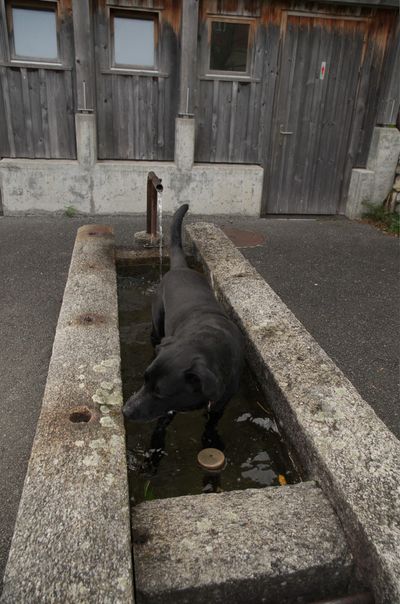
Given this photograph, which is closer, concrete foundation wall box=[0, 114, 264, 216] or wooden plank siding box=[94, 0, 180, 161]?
wooden plank siding box=[94, 0, 180, 161]

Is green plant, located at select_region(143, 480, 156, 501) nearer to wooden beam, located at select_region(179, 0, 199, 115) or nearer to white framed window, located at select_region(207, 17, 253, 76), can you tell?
Answer: wooden beam, located at select_region(179, 0, 199, 115)

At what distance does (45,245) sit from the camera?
6.29m

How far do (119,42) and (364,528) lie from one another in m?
7.25

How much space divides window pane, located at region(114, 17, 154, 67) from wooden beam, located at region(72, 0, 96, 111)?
430 millimetres

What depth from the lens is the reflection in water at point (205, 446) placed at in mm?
2521

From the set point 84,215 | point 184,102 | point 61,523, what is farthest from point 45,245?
point 61,523

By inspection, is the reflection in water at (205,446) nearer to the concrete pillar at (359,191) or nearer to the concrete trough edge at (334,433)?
the concrete trough edge at (334,433)

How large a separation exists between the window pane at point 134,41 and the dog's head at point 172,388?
20.4 feet

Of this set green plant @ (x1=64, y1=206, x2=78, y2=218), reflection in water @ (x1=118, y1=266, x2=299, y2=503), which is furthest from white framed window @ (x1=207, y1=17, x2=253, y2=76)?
reflection in water @ (x1=118, y1=266, x2=299, y2=503)

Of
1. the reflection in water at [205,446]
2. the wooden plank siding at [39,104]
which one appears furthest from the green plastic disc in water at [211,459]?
the wooden plank siding at [39,104]

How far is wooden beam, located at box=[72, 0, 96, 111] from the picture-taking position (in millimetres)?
6512

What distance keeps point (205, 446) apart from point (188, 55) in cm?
595

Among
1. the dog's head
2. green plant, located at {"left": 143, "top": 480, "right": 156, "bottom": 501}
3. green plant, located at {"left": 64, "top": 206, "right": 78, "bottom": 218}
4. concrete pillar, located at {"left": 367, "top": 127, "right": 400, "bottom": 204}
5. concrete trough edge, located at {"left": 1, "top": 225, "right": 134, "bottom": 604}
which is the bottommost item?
green plant, located at {"left": 143, "top": 480, "right": 156, "bottom": 501}

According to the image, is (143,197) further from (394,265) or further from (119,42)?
(394,265)
